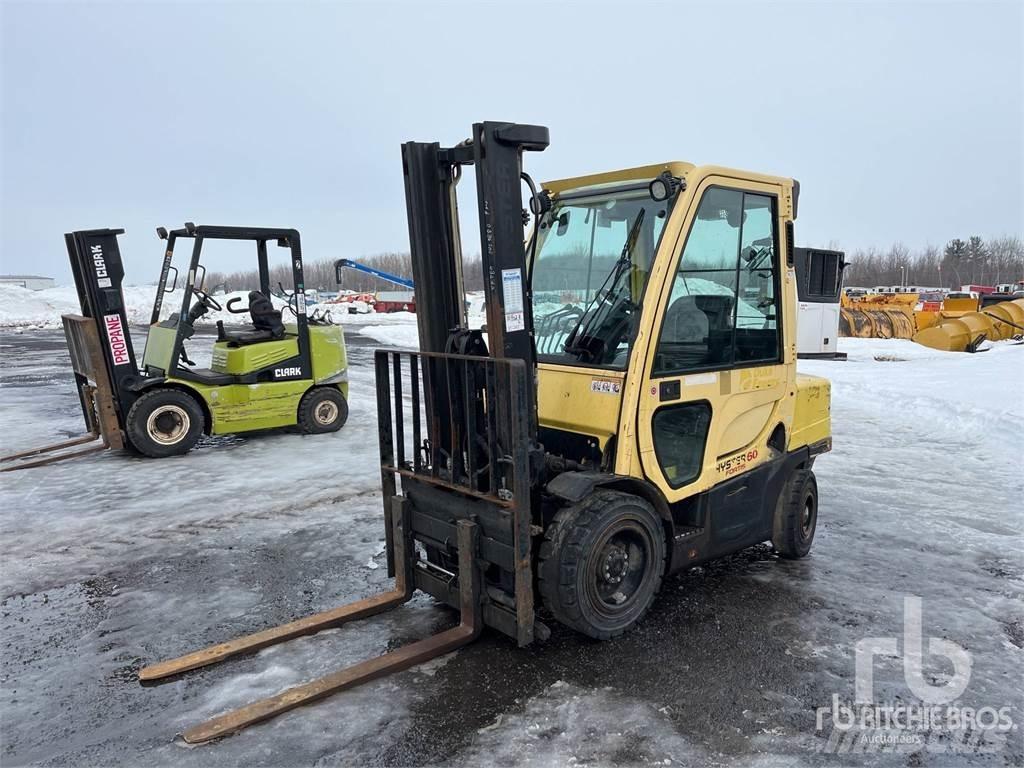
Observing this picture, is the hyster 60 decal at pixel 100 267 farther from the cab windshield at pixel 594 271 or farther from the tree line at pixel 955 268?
the tree line at pixel 955 268

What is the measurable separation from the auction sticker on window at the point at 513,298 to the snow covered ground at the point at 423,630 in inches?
67.4

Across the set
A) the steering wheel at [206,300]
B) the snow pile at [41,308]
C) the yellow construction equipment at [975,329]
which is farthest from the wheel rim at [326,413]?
the snow pile at [41,308]

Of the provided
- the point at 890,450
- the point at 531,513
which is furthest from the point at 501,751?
the point at 890,450

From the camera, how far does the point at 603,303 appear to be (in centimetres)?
396

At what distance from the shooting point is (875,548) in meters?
5.29

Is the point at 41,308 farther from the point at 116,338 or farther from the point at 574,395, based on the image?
the point at 574,395

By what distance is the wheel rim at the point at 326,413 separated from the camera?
962 centimetres

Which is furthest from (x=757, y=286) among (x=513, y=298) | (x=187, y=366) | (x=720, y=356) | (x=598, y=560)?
(x=187, y=366)

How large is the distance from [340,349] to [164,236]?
2.60 m

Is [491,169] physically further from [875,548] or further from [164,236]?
[164,236]

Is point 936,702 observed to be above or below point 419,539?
below

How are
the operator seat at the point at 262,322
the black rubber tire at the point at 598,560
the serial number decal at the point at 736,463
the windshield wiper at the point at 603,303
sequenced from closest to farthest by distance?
the black rubber tire at the point at 598,560 → the windshield wiper at the point at 603,303 → the serial number decal at the point at 736,463 → the operator seat at the point at 262,322

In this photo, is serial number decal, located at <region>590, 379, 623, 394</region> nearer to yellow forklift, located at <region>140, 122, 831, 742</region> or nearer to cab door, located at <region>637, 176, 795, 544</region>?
yellow forklift, located at <region>140, 122, 831, 742</region>

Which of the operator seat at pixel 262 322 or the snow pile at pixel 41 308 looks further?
the snow pile at pixel 41 308
